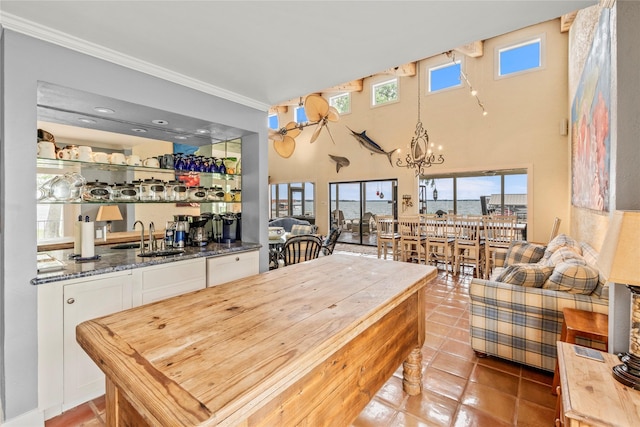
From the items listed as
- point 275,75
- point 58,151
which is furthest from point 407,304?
point 58,151

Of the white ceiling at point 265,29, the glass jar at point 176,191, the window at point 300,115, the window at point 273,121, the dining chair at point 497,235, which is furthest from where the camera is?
the window at point 273,121

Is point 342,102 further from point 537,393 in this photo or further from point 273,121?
point 537,393

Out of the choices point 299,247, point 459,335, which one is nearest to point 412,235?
point 299,247

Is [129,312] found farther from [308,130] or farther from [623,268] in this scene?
[308,130]

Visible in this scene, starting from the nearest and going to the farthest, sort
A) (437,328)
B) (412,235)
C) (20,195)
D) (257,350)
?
(257,350)
(20,195)
(437,328)
(412,235)

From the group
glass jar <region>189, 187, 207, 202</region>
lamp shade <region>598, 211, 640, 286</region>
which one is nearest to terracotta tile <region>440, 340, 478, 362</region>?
lamp shade <region>598, 211, 640, 286</region>

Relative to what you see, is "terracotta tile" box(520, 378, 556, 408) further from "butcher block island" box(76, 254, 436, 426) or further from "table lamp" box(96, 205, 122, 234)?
"table lamp" box(96, 205, 122, 234)

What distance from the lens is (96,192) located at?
7.85ft

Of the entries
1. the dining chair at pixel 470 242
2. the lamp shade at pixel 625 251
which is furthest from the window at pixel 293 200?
the lamp shade at pixel 625 251

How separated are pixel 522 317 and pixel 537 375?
17.3 inches

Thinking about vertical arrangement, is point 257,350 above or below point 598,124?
below

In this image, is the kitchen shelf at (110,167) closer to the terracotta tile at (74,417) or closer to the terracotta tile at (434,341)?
the terracotta tile at (74,417)

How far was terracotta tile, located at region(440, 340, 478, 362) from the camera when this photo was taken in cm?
248

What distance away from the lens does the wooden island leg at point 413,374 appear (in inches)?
78.2
